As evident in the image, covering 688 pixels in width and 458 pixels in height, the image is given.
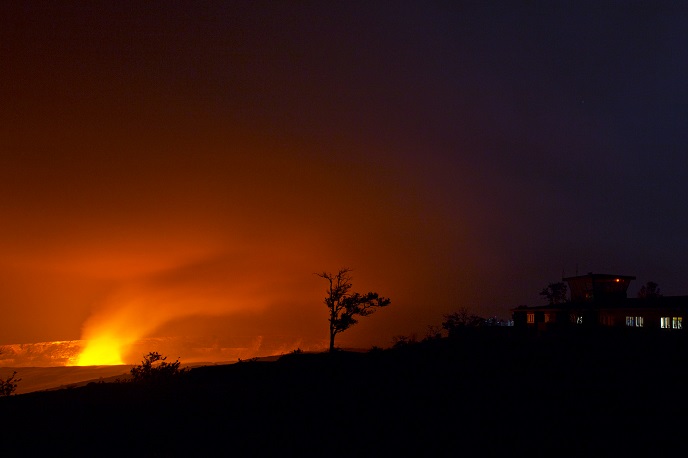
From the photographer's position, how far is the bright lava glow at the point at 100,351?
83.0 metres

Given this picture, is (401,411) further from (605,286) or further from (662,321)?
(605,286)

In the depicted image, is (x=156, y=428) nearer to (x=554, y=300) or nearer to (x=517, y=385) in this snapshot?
(x=517, y=385)

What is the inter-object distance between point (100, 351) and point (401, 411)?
81695mm

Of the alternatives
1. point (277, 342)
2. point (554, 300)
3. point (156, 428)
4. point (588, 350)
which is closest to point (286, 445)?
point (156, 428)

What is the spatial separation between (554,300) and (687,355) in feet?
186

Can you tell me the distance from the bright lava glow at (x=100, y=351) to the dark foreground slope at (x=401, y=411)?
203ft

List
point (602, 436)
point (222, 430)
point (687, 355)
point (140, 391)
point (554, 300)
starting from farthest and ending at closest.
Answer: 1. point (554, 300)
2. point (140, 391)
3. point (687, 355)
4. point (222, 430)
5. point (602, 436)

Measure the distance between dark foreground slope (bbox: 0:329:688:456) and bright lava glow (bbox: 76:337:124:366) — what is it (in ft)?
203

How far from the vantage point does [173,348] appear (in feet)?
309

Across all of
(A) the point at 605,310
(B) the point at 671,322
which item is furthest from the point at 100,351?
(B) the point at 671,322

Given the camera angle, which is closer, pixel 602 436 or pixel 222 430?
pixel 602 436

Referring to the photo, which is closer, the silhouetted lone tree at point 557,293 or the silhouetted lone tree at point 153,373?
the silhouetted lone tree at point 153,373

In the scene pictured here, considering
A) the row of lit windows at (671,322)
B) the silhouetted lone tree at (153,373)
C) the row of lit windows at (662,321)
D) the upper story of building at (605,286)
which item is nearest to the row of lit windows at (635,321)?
the row of lit windows at (662,321)

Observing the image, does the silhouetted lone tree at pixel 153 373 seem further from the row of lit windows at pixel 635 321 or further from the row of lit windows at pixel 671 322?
the row of lit windows at pixel 671 322
